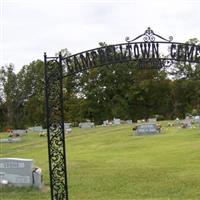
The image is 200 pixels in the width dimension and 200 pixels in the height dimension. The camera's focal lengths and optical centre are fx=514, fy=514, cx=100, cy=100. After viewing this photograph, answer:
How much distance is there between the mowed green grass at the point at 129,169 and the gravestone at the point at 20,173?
0.32 metres

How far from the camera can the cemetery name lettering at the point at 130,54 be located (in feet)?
31.4

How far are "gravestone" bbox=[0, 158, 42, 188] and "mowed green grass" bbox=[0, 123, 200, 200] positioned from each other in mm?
321

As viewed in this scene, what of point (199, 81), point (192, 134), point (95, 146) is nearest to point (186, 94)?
point (199, 81)

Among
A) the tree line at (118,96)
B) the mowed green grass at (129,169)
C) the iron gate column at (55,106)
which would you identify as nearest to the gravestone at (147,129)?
the mowed green grass at (129,169)

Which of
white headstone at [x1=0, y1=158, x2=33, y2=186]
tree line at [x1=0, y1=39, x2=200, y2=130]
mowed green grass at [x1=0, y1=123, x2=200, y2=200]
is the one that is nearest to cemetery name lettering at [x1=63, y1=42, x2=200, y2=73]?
mowed green grass at [x1=0, y1=123, x2=200, y2=200]

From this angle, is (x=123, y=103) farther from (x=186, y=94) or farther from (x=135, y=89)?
(x=186, y=94)

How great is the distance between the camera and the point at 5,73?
70938 millimetres

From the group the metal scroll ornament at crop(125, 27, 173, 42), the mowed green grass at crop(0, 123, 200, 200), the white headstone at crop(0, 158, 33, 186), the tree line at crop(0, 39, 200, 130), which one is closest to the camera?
the metal scroll ornament at crop(125, 27, 173, 42)

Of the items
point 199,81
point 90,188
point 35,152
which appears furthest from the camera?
point 199,81

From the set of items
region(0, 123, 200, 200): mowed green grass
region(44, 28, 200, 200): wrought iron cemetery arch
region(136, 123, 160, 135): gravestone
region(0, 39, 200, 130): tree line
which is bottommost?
region(0, 123, 200, 200): mowed green grass

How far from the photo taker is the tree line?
65.3 meters

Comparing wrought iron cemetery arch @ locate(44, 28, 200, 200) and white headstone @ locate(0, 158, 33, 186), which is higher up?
wrought iron cemetery arch @ locate(44, 28, 200, 200)

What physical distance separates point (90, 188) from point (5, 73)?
57.3m

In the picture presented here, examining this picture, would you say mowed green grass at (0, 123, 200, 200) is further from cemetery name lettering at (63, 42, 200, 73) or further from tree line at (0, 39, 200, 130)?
tree line at (0, 39, 200, 130)
